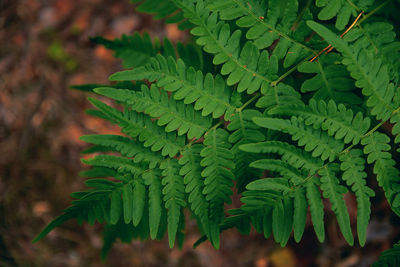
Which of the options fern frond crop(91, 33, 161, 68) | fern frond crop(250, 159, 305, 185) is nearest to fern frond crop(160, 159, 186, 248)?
fern frond crop(250, 159, 305, 185)

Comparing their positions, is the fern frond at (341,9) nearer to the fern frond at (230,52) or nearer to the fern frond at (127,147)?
the fern frond at (230,52)

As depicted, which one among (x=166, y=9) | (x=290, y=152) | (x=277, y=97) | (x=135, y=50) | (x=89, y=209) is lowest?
(x=89, y=209)

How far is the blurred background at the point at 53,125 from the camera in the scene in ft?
11.5

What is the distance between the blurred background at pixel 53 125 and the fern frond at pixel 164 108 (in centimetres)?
193

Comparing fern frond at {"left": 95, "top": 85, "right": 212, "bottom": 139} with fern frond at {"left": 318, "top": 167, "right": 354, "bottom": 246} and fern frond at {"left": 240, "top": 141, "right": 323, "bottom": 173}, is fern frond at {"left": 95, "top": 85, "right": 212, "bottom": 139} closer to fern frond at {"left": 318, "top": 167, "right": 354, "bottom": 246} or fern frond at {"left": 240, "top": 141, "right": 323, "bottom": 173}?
fern frond at {"left": 240, "top": 141, "right": 323, "bottom": 173}

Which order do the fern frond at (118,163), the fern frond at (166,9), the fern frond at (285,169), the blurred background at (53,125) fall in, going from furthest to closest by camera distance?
the blurred background at (53,125) → the fern frond at (166,9) → the fern frond at (118,163) → the fern frond at (285,169)

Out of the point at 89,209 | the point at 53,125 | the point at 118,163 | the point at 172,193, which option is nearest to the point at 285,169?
the point at 172,193

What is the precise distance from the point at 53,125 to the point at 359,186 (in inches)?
129

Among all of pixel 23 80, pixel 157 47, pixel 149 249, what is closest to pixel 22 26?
pixel 23 80

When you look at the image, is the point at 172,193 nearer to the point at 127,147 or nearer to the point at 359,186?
the point at 127,147

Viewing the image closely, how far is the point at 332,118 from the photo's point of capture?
4.71ft

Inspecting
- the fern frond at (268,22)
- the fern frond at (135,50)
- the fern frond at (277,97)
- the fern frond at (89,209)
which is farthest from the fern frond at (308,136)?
the fern frond at (135,50)

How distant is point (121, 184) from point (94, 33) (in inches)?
108

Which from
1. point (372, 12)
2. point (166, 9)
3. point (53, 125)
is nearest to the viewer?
point (372, 12)
